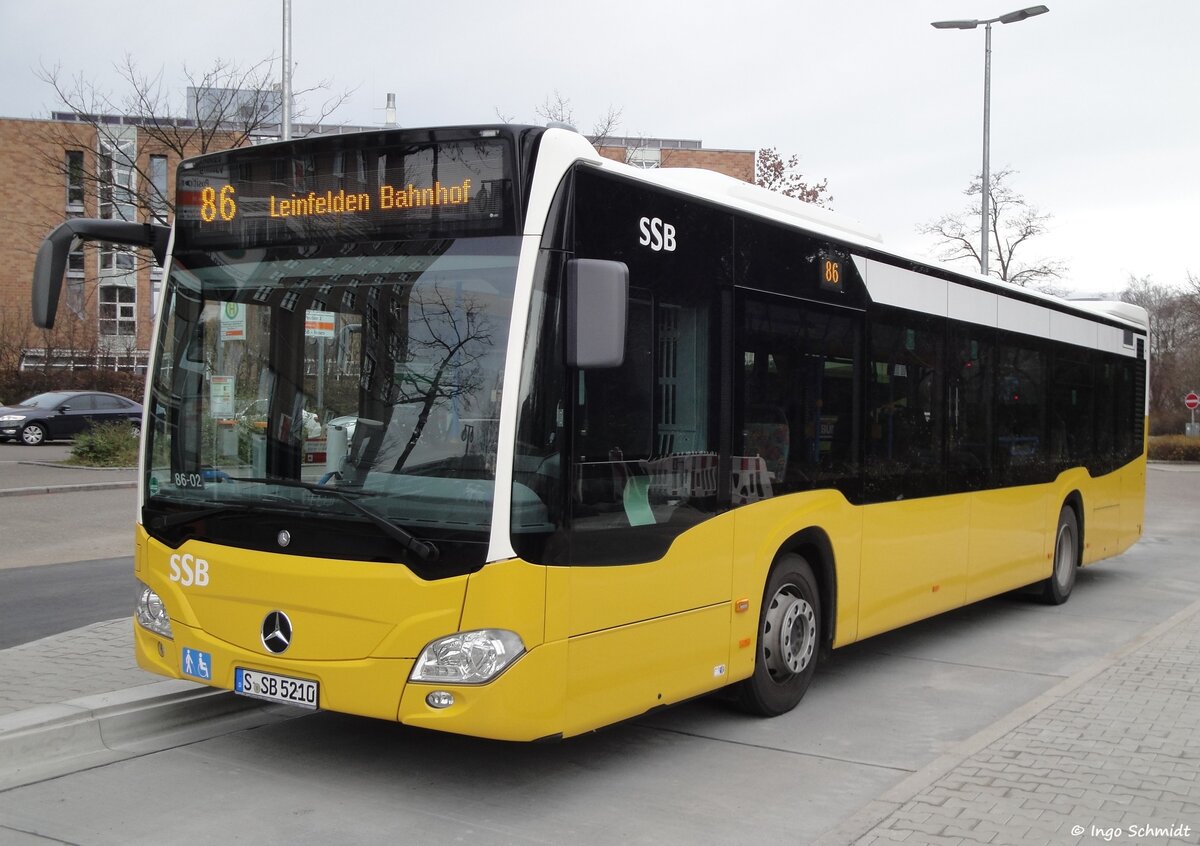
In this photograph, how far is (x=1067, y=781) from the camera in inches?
219

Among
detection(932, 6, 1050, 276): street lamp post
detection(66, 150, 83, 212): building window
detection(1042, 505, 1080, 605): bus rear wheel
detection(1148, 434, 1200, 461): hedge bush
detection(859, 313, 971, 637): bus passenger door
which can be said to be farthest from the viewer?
detection(1148, 434, 1200, 461): hedge bush

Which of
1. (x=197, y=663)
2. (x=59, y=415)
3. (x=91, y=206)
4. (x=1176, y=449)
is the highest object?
(x=91, y=206)

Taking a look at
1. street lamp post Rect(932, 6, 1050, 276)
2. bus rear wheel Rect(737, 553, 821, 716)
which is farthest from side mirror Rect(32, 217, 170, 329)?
street lamp post Rect(932, 6, 1050, 276)

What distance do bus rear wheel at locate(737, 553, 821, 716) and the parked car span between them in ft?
91.7

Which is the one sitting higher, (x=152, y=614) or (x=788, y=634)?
(x=152, y=614)

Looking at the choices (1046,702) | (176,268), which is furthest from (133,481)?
(1046,702)

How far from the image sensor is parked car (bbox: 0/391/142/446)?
31.9 meters

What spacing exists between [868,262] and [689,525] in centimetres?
291

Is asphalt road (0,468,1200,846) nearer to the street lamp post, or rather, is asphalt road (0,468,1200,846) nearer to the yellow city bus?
the yellow city bus

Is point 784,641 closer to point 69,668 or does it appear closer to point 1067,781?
point 1067,781

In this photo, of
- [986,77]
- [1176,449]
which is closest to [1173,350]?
[1176,449]

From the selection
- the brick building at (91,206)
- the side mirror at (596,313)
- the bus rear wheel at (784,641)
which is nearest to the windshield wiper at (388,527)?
the side mirror at (596,313)

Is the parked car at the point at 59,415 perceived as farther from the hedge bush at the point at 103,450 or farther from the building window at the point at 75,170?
the building window at the point at 75,170

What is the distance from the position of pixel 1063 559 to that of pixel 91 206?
24086 mm
